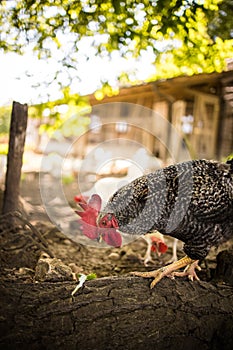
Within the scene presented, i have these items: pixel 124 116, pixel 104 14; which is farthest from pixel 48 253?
Answer: pixel 124 116

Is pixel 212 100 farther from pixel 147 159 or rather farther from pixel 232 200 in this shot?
pixel 232 200

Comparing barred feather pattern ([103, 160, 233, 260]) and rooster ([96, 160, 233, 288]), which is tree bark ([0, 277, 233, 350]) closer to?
rooster ([96, 160, 233, 288])

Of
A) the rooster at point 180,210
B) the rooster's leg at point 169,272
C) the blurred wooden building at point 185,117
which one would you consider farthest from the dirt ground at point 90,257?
the blurred wooden building at point 185,117

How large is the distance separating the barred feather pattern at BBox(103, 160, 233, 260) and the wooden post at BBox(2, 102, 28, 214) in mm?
1337

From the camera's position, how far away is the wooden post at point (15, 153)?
10.6 ft

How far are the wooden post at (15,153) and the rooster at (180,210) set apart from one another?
1339 mm

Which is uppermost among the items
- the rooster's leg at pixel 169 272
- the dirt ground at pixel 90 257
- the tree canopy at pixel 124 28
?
the tree canopy at pixel 124 28

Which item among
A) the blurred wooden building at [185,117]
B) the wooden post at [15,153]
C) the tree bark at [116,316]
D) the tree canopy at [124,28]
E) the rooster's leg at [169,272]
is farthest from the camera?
the blurred wooden building at [185,117]

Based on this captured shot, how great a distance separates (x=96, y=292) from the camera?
2088mm

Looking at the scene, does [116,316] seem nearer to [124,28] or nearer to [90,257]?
[90,257]

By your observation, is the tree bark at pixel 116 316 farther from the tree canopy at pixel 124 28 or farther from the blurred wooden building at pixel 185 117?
the blurred wooden building at pixel 185 117

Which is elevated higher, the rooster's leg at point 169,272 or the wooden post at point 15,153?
the wooden post at point 15,153

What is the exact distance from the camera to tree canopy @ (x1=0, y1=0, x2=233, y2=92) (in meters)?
2.67

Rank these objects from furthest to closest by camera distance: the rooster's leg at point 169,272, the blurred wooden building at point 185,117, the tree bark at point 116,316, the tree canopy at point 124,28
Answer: the blurred wooden building at point 185,117
the tree canopy at point 124,28
the rooster's leg at point 169,272
the tree bark at point 116,316
